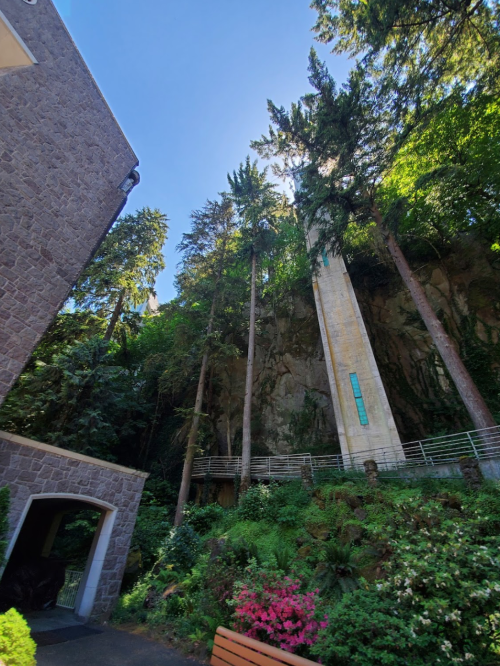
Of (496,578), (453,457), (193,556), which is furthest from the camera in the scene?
(453,457)

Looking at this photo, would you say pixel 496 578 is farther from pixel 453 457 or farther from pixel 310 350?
pixel 310 350

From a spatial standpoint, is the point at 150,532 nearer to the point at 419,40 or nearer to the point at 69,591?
the point at 69,591

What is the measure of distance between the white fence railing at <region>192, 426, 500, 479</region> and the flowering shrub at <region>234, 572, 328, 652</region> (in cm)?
608

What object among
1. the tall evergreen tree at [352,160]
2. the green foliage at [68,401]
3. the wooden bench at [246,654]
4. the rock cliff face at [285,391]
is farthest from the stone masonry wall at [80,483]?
the tall evergreen tree at [352,160]

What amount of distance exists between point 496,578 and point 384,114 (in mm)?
13746

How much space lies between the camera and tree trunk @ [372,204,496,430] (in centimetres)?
844

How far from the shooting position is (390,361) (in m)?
15.2

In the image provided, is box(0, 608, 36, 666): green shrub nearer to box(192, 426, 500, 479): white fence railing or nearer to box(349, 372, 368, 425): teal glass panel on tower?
box(192, 426, 500, 479): white fence railing

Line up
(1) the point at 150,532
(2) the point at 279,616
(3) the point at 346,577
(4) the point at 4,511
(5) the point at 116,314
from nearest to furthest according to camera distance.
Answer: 1. (2) the point at 279,616
2. (3) the point at 346,577
3. (4) the point at 4,511
4. (1) the point at 150,532
5. (5) the point at 116,314

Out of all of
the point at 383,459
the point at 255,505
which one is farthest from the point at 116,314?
the point at 383,459

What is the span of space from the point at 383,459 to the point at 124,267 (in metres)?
14.6

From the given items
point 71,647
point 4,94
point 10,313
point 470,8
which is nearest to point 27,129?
point 4,94

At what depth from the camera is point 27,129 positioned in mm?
6895

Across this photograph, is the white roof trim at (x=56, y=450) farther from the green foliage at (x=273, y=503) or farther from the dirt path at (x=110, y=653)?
the green foliage at (x=273, y=503)
